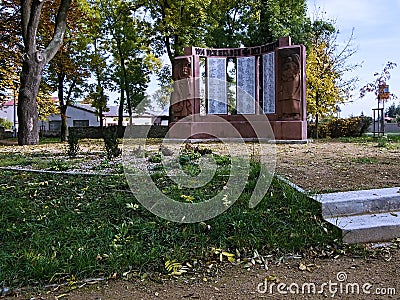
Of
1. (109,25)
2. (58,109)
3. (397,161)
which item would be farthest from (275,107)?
(109,25)

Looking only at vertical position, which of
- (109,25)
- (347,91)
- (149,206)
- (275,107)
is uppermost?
(109,25)

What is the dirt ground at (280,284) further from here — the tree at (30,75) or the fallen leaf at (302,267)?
the tree at (30,75)

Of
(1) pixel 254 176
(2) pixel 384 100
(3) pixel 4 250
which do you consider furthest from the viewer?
(2) pixel 384 100

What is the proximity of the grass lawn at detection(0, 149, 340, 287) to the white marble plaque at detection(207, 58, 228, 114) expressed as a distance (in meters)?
10.1

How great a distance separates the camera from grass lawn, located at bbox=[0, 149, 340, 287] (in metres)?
2.62

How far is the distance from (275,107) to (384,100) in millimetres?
8180

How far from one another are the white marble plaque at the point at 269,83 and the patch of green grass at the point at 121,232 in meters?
9.04

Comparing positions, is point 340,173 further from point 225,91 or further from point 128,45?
point 128,45

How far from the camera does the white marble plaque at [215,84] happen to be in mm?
13797

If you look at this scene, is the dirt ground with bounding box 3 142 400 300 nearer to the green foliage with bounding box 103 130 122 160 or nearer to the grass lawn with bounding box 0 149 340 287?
the grass lawn with bounding box 0 149 340 287

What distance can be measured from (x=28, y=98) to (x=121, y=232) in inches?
405

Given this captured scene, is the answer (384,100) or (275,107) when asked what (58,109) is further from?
(384,100)

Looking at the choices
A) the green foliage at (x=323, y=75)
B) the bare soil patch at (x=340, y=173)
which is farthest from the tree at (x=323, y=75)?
the bare soil patch at (x=340, y=173)

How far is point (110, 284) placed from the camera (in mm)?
2471
